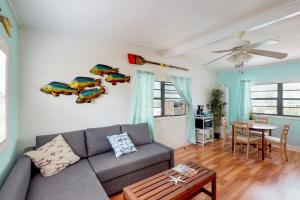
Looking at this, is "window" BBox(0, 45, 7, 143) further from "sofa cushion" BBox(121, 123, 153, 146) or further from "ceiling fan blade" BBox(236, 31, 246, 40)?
"ceiling fan blade" BBox(236, 31, 246, 40)

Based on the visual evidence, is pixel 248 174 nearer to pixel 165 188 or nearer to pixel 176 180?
pixel 176 180

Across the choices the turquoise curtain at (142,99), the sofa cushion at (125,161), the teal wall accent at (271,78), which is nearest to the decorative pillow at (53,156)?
the sofa cushion at (125,161)

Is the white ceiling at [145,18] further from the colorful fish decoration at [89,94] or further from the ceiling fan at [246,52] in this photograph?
the colorful fish decoration at [89,94]

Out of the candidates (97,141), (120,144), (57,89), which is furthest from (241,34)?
(57,89)

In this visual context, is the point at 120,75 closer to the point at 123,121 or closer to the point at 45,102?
the point at 123,121

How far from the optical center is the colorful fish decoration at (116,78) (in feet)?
9.96

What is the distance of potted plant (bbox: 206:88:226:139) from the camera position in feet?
16.7

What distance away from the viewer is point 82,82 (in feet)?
8.98

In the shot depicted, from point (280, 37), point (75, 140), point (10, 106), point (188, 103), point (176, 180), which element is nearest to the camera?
point (176, 180)

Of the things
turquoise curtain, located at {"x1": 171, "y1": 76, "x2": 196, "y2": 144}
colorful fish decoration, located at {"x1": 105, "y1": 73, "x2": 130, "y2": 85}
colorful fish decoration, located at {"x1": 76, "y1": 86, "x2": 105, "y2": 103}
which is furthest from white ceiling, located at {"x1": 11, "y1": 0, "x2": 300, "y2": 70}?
turquoise curtain, located at {"x1": 171, "y1": 76, "x2": 196, "y2": 144}

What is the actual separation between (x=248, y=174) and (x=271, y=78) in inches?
130

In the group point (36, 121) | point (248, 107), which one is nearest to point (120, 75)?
point (36, 121)

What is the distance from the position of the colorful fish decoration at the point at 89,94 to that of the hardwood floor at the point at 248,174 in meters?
1.68

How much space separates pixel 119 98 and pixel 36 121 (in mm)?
1456
